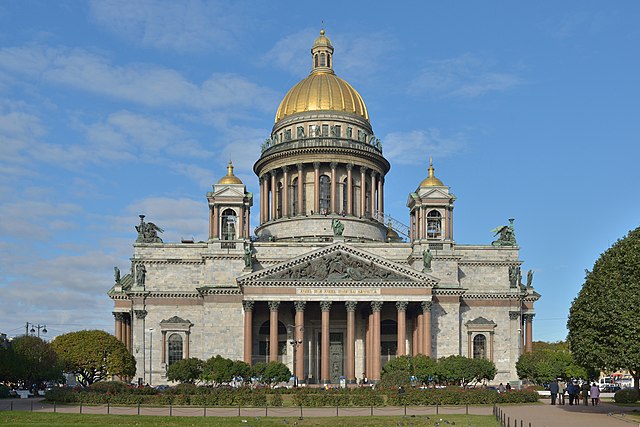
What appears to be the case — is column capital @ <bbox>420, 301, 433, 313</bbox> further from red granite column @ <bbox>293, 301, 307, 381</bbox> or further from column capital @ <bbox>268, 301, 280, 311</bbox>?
column capital @ <bbox>268, 301, 280, 311</bbox>

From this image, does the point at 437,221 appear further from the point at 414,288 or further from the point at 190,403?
the point at 190,403

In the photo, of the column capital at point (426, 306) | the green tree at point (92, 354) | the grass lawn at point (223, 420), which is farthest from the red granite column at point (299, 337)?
the grass lawn at point (223, 420)

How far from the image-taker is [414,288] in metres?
88.4

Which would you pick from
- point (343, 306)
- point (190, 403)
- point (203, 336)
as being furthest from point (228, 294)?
point (190, 403)

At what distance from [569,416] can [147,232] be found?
60.1 metres

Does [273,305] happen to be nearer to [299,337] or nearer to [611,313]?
[299,337]

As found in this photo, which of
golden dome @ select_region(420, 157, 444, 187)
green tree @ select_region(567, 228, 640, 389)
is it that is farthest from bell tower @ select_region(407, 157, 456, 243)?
green tree @ select_region(567, 228, 640, 389)

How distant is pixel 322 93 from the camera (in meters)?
112

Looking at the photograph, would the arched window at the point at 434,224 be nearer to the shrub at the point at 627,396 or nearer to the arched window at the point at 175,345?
the arched window at the point at 175,345

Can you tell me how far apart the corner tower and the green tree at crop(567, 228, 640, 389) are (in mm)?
52107

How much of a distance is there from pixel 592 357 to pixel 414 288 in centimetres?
3707

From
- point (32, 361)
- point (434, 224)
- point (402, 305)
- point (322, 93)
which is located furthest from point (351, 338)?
point (322, 93)

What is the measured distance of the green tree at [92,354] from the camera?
268 feet

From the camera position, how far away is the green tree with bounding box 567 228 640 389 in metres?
49.7
